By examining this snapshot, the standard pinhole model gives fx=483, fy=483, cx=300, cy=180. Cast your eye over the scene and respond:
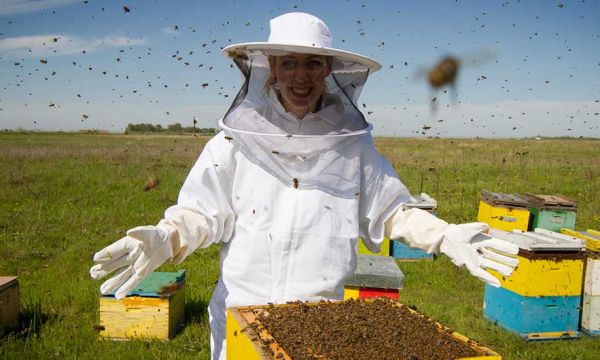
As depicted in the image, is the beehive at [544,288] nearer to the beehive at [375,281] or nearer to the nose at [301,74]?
the beehive at [375,281]

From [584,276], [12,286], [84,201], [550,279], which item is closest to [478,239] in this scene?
[550,279]

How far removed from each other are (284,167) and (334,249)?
1.43 ft

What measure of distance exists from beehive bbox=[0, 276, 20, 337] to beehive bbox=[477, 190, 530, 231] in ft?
20.4

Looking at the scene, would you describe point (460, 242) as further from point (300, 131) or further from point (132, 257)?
point (132, 257)

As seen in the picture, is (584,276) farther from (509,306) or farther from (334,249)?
(334,249)

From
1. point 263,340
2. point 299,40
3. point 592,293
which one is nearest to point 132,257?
point 263,340

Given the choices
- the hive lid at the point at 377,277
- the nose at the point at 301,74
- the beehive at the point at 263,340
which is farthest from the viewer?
the hive lid at the point at 377,277

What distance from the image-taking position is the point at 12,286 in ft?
14.9

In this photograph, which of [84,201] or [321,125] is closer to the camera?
[321,125]

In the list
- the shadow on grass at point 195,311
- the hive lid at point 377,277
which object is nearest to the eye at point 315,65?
the hive lid at point 377,277

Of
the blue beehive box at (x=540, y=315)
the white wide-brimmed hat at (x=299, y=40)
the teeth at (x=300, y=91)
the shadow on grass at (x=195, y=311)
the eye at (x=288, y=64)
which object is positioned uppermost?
the white wide-brimmed hat at (x=299, y=40)

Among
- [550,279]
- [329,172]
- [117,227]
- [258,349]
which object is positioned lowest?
[117,227]

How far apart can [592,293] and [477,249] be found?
3.96 meters

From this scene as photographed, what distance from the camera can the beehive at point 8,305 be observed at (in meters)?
4.38
